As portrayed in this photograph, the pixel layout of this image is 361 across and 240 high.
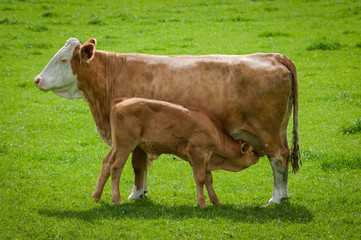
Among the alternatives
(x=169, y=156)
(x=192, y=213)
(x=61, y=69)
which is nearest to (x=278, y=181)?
(x=192, y=213)

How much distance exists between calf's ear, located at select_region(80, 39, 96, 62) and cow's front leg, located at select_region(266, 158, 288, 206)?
346cm

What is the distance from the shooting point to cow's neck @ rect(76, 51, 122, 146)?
988 cm

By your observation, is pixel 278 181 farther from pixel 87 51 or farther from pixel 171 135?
pixel 87 51

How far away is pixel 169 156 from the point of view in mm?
10438

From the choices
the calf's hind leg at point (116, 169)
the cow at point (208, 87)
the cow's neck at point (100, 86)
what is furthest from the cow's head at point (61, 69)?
the calf's hind leg at point (116, 169)

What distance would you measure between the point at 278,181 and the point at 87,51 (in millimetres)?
3807

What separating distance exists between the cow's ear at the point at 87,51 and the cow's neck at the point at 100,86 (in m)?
0.12

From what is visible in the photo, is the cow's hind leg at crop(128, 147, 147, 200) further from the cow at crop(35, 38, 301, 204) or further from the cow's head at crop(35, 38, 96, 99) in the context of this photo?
the cow's head at crop(35, 38, 96, 99)

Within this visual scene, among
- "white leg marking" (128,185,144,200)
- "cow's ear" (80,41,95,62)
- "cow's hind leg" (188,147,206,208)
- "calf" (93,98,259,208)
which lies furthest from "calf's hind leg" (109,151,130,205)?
"cow's ear" (80,41,95,62)

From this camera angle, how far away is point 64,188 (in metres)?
10.3

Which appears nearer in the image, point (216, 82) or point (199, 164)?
point (199, 164)

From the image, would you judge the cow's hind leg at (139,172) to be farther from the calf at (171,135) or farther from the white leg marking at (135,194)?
the calf at (171,135)

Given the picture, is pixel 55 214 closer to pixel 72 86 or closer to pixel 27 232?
pixel 27 232

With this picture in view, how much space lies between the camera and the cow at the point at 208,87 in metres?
9.24
